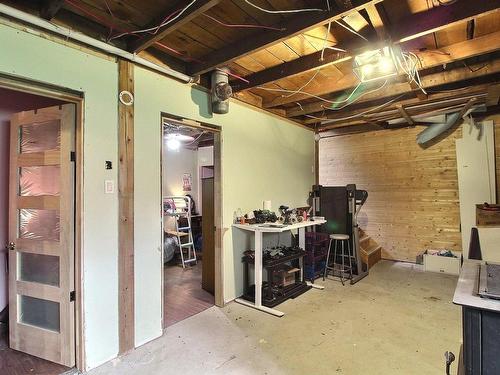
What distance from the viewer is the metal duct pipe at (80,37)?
5.65 ft

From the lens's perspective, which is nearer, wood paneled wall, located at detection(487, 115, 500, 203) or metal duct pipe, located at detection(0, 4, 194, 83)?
metal duct pipe, located at detection(0, 4, 194, 83)

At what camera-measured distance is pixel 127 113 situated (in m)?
2.41

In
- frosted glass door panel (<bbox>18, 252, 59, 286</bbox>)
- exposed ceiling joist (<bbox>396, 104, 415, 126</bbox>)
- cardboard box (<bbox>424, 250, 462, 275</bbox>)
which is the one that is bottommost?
cardboard box (<bbox>424, 250, 462, 275</bbox>)

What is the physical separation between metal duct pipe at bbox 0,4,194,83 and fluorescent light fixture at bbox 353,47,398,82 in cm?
173

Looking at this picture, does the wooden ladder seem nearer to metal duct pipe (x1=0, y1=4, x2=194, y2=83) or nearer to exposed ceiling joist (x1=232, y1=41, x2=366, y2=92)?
exposed ceiling joist (x1=232, y1=41, x2=366, y2=92)

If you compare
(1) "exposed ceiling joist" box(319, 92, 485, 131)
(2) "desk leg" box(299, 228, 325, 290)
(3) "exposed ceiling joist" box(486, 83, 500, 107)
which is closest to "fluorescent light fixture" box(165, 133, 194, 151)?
(1) "exposed ceiling joist" box(319, 92, 485, 131)

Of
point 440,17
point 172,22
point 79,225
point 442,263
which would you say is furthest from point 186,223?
point 440,17

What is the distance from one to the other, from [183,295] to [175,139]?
3669 millimetres

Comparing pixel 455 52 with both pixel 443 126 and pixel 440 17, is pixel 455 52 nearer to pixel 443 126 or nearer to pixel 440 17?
pixel 440 17

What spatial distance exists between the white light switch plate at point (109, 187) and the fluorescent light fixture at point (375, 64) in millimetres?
2421

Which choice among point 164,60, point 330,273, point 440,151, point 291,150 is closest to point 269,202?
point 291,150

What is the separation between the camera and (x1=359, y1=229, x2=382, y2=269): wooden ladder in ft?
15.8

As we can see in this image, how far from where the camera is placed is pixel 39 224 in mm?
2305

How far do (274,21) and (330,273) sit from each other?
371 centimetres
